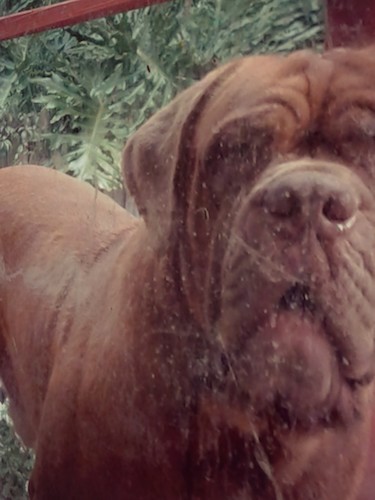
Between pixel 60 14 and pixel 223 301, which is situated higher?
pixel 60 14

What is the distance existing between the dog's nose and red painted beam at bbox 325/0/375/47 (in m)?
0.09

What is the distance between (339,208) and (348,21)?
116 millimetres

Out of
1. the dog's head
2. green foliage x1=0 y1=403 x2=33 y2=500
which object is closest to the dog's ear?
the dog's head

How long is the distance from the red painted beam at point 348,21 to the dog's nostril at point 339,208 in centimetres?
10

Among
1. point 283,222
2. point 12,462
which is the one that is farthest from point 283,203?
point 12,462

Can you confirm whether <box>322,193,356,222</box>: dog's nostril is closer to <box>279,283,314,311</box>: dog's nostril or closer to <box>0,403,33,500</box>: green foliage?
<box>279,283,314,311</box>: dog's nostril

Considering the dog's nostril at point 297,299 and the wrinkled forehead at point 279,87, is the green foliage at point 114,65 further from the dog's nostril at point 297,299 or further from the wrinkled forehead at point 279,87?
the dog's nostril at point 297,299

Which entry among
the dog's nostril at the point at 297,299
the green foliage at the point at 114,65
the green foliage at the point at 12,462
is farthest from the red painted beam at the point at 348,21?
the green foliage at the point at 12,462

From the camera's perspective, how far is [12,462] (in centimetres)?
69

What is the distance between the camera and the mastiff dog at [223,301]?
50cm

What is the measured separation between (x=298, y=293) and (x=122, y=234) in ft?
0.42

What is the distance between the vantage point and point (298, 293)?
1.64 feet

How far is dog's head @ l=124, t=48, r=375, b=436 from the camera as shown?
490 mm

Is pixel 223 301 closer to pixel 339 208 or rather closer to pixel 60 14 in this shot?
pixel 339 208
